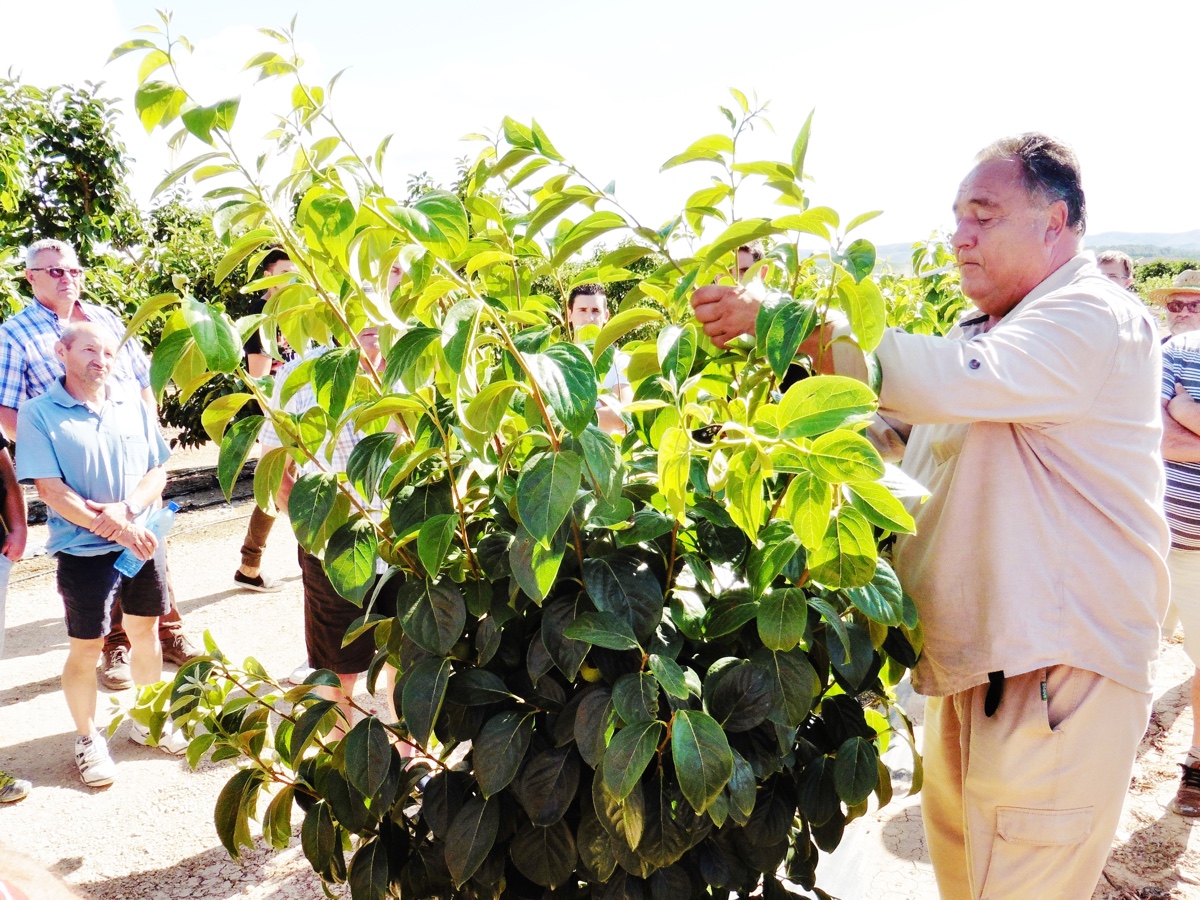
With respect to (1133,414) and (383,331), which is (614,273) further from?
(1133,414)

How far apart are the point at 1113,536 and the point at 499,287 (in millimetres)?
1357

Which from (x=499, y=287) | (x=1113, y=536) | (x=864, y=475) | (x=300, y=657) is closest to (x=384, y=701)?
(x=300, y=657)

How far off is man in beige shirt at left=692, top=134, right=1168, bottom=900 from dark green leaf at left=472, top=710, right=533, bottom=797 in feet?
3.12

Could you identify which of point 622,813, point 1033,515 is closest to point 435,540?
point 622,813

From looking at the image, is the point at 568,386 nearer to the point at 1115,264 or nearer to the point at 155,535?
the point at 155,535

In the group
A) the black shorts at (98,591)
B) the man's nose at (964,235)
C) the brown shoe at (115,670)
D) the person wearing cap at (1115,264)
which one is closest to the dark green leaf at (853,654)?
the man's nose at (964,235)

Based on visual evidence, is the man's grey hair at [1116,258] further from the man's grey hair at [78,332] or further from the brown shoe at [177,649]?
the brown shoe at [177,649]

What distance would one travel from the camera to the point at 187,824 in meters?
3.73

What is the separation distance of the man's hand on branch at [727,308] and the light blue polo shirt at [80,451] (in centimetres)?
377

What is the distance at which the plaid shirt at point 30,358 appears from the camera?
4.86m

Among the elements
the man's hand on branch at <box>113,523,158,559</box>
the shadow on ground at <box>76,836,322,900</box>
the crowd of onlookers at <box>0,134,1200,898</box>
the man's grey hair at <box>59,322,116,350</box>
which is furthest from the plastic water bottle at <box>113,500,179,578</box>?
the crowd of onlookers at <box>0,134,1200,898</box>

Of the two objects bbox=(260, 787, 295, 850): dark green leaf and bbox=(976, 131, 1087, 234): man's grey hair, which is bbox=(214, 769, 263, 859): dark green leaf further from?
bbox=(976, 131, 1087, 234): man's grey hair

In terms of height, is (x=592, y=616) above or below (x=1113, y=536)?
above

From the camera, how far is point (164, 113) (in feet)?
3.95
